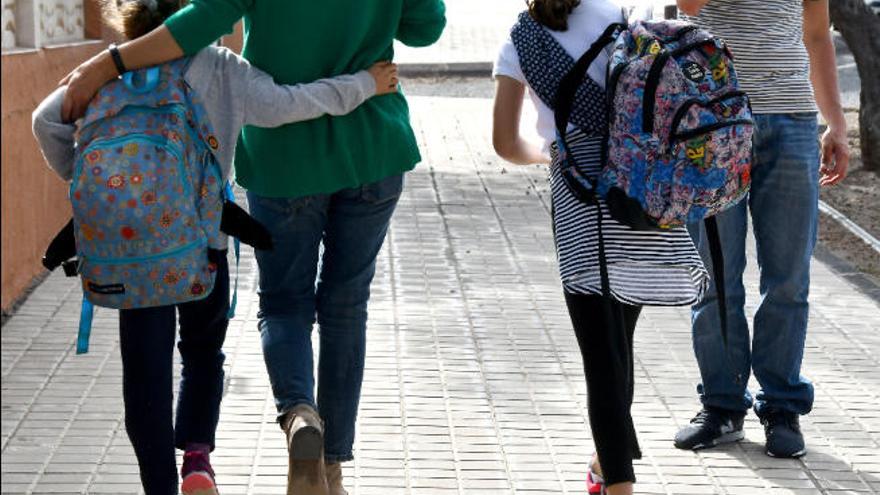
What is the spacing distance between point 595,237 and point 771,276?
1379mm

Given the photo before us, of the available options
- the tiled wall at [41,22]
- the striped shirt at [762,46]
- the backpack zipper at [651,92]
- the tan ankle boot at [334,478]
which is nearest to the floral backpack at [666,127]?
the backpack zipper at [651,92]

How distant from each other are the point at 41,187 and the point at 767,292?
169 inches

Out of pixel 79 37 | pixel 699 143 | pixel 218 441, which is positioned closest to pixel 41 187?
pixel 79 37

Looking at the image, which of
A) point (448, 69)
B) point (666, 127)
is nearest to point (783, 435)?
point (666, 127)

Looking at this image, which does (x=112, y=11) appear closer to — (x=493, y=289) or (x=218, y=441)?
(x=218, y=441)

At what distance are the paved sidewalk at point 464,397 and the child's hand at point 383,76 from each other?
1302 millimetres

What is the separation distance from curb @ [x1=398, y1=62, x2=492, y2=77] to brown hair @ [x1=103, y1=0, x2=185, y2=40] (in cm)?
1682

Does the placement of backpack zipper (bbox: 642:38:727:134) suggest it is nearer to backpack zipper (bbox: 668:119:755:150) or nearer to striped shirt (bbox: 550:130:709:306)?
backpack zipper (bbox: 668:119:755:150)

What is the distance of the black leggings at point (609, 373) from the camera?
4.64 meters

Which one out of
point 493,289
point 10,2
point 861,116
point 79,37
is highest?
point 10,2

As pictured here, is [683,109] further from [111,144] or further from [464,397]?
[464,397]

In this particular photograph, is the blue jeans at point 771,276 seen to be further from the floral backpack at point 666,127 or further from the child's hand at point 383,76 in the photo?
the child's hand at point 383,76

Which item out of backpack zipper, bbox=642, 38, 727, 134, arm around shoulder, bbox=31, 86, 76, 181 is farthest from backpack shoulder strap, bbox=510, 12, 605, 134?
arm around shoulder, bbox=31, 86, 76, 181

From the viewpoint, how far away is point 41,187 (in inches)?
343
